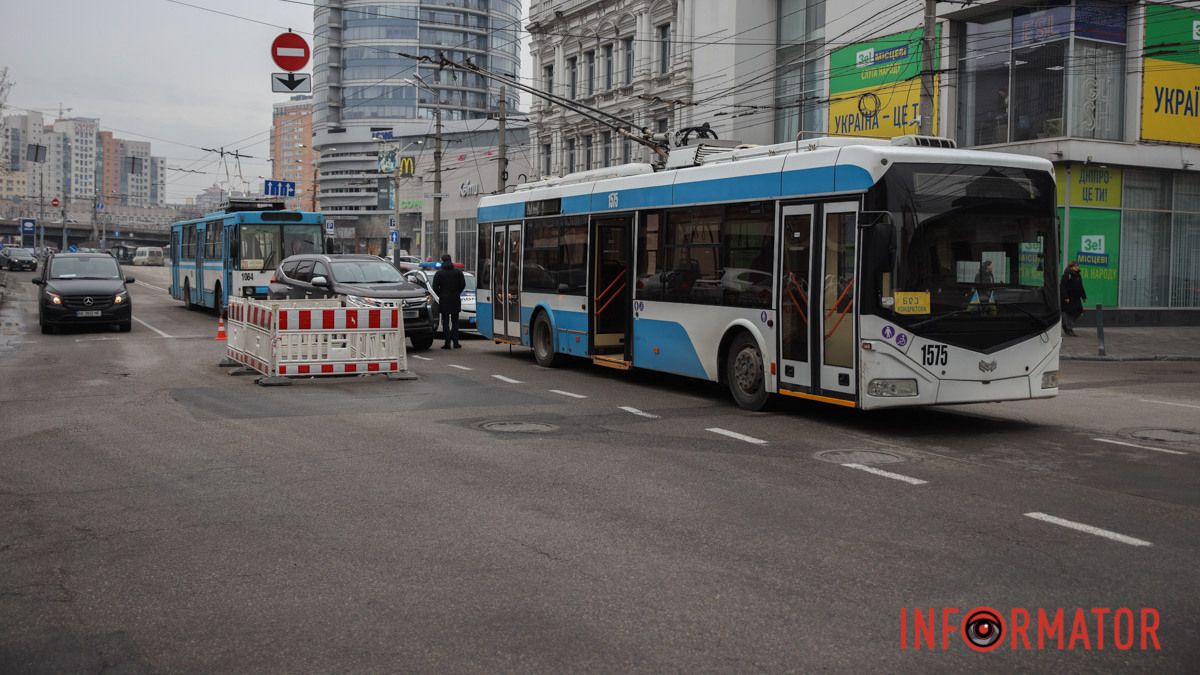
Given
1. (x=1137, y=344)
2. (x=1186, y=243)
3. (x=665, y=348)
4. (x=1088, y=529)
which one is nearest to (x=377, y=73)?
(x=1186, y=243)

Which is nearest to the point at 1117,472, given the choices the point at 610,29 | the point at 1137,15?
the point at 1137,15

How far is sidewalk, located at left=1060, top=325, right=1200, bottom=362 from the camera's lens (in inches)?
870

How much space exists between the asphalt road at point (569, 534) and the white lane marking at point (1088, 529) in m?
0.03

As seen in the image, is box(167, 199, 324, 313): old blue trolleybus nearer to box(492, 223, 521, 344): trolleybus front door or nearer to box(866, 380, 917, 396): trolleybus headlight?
box(492, 223, 521, 344): trolleybus front door

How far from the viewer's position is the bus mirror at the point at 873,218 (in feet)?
35.3

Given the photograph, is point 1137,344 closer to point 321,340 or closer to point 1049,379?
point 1049,379

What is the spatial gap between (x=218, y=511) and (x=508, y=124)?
69716 millimetres

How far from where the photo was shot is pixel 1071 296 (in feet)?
87.1

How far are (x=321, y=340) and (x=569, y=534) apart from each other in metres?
9.69

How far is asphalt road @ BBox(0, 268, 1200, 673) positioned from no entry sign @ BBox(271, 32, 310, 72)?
10.5 metres

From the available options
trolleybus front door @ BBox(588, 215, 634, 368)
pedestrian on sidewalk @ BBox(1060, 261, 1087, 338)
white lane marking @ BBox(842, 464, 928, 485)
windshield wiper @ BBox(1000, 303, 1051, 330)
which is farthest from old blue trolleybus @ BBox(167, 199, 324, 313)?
white lane marking @ BBox(842, 464, 928, 485)

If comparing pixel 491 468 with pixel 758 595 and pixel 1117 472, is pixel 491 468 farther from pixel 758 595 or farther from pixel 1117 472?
pixel 1117 472

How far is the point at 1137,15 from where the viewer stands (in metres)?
28.0

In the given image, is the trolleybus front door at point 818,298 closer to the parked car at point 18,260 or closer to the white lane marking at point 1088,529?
the white lane marking at point 1088,529
